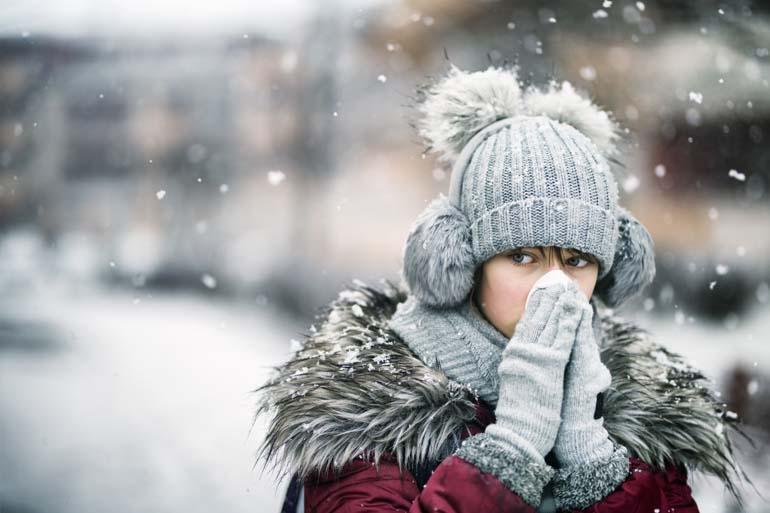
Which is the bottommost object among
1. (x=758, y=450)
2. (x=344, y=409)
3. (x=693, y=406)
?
(x=758, y=450)

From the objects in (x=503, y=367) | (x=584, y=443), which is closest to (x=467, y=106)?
(x=503, y=367)

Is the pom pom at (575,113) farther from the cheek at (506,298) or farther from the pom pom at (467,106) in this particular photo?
the cheek at (506,298)

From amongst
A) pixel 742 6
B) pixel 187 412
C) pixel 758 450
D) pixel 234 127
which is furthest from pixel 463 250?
pixel 234 127

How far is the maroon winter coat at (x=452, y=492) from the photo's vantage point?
4.01 feet

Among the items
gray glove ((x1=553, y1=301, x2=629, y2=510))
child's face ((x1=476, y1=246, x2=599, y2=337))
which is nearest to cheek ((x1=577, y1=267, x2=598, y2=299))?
child's face ((x1=476, y1=246, x2=599, y2=337))

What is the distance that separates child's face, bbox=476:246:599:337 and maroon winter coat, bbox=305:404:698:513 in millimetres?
200

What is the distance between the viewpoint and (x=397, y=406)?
4.59ft

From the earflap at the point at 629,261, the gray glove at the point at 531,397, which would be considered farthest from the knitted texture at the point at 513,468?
the earflap at the point at 629,261

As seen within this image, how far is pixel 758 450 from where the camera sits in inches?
125

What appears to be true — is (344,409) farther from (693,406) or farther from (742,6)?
(742,6)

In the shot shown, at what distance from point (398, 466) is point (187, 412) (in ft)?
8.87

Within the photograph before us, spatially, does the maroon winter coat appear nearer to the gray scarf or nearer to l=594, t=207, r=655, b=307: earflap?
the gray scarf

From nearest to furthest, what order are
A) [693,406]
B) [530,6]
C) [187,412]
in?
[693,406] → [530,6] → [187,412]

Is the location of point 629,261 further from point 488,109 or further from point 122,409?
point 122,409
